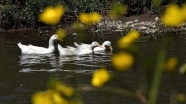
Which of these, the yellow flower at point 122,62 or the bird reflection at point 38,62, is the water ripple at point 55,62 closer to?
the bird reflection at point 38,62

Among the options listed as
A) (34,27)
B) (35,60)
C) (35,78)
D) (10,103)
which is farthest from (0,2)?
(10,103)

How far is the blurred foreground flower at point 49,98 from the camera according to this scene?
1322mm

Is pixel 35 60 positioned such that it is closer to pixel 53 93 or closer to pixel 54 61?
pixel 54 61

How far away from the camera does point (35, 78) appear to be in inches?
439

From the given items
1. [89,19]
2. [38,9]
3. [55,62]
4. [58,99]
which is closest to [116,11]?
[89,19]

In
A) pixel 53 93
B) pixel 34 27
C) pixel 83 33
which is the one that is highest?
pixel 83 33

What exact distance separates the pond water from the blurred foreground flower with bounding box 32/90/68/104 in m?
4.47

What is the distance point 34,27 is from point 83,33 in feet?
69.3

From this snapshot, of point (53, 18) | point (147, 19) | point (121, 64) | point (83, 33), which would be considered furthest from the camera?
point (147, 19)

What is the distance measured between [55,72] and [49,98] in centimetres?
A: 1056

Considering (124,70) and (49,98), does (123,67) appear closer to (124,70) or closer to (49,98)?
(124,70)

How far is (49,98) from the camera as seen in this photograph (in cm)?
135

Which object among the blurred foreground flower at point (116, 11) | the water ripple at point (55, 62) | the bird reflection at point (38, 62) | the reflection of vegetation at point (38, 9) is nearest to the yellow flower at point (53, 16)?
the blurred foreground flower at point (116, 11)

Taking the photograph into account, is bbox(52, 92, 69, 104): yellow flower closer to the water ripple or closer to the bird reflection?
the water ripple
